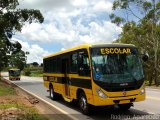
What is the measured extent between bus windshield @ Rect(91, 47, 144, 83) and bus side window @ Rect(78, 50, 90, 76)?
0.40m

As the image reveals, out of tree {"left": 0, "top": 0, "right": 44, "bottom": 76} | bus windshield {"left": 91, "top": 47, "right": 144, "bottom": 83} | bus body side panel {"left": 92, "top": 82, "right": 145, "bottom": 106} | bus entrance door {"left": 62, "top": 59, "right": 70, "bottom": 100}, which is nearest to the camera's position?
bus body side panel {"left": 92, "top": 82, "right": 145, "bottom": 106}

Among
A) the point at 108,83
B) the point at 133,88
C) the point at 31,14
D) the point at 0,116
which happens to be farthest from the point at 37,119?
the point at 31,14

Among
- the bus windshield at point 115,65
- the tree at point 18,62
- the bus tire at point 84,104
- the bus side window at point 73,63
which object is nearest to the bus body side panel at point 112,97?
the bus windshield at point 115,65

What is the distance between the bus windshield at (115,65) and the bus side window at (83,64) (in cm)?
40

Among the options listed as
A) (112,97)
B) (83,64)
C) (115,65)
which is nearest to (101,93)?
(112,97)

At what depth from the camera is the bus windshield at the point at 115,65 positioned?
13914 mm

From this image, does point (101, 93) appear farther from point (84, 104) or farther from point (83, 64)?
point (83, 64)

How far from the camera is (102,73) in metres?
13.9

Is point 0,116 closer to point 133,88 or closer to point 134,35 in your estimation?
point 133,88

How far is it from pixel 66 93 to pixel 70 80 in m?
1.30

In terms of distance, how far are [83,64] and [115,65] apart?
141cm

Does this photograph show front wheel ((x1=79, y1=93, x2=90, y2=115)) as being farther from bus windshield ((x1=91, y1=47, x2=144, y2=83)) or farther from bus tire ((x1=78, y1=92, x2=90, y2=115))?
bus windshield ((x1=91, y1=47, x2=144, y2=83))

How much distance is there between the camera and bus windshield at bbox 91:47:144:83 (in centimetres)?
1391

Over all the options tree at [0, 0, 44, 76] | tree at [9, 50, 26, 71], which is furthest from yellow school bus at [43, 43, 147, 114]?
tree at [9, 50, 26, 71]
